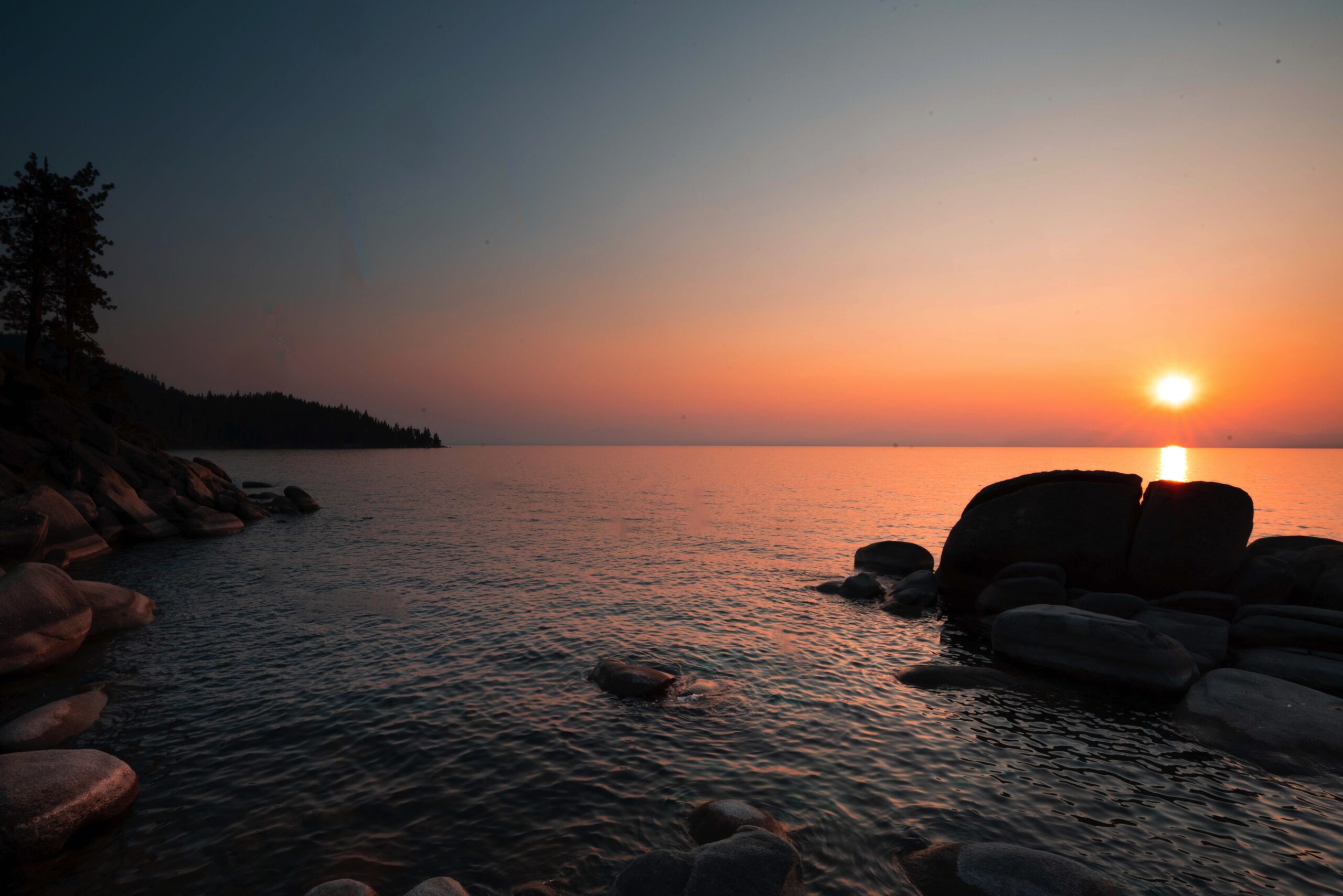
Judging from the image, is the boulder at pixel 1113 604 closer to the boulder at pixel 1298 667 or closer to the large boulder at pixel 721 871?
the boulder at pixel 1298 667

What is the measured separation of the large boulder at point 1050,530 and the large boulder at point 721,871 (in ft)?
64.2

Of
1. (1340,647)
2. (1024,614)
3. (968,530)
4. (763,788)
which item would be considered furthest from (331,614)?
(1340,647)

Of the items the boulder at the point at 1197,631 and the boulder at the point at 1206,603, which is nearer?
the boulder at the point at 1197,631

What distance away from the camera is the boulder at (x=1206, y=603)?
17688 millimetres

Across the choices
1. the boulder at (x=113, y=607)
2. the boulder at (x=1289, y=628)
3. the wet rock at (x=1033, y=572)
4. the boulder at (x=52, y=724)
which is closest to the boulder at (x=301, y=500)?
the boulder at (x=113, y=607)

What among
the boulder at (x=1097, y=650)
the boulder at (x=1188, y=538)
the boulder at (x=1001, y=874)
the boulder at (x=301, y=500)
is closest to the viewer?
the boulder at (x=1001, y=874)

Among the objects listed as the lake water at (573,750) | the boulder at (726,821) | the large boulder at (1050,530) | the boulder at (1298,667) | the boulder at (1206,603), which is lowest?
the lake water at (573,750)

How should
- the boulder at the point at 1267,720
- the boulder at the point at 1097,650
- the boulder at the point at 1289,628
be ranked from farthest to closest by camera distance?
the boulder at the point at 1289,628
the boulder at the point at 1097,650
the boulder at the point at 1267,720

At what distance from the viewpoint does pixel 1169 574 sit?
20.1 metres

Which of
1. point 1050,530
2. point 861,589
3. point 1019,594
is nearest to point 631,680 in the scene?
point 861,589

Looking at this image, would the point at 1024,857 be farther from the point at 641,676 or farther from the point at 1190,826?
the point at 641,676

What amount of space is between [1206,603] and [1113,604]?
2601mm

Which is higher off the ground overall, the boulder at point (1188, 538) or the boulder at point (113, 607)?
the boulder at point (1188, 538)

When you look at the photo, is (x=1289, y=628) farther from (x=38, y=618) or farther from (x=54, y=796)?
(x=38, y=618)
